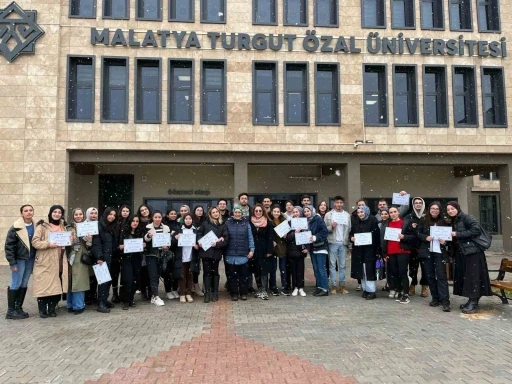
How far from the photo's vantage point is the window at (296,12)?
1639 centimetres

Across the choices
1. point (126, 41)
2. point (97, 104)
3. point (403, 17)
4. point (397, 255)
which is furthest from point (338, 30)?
point (397, 255)

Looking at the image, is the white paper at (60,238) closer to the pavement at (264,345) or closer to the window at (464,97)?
the pavement at (264,345)

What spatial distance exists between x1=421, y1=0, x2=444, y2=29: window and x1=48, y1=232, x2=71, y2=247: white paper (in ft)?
51.4

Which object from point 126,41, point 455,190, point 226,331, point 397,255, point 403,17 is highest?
point 403,17

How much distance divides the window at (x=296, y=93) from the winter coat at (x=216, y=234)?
8.69 meters

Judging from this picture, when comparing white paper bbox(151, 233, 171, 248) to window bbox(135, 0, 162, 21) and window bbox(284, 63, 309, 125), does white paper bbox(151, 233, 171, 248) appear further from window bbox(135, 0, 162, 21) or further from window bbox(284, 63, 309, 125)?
window bbox(135, 0, 162, 21)

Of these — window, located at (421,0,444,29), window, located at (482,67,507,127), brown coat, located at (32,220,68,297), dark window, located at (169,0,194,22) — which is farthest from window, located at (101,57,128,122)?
window, located at (482,67,507,127)

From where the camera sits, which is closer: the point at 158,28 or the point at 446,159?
the point at 158,28

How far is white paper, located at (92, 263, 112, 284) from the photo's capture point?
7.36m

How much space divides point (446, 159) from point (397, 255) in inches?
408

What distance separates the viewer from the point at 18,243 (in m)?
7.00

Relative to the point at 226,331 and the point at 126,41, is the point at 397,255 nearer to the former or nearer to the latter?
the point at 226,331

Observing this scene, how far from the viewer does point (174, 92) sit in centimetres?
1598

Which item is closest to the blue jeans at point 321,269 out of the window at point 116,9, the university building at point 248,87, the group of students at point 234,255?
the group of students at point 234,255
